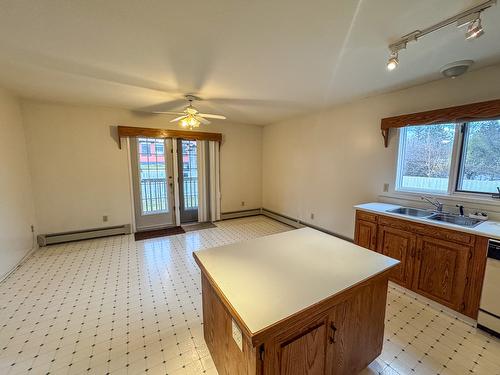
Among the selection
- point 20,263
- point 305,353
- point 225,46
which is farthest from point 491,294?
point 20,263

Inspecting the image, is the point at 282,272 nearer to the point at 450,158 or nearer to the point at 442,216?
the point at 442,216

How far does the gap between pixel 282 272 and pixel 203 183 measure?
12.9 feet

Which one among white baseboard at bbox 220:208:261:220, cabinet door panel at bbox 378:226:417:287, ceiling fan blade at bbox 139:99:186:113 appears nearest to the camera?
cabinet door panel at bbox 378:226:417:287

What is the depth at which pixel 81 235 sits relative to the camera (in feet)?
12.6

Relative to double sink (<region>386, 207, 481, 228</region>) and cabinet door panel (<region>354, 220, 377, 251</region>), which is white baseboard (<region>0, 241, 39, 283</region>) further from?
double sink (<region>386, 207, 481, 228</region>)

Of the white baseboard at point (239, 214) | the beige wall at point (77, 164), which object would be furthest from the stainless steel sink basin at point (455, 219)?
the beige wall at point (77, 164)

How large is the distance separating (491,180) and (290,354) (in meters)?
2.70

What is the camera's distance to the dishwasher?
173cm

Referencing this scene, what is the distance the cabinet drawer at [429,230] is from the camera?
74.6 inches

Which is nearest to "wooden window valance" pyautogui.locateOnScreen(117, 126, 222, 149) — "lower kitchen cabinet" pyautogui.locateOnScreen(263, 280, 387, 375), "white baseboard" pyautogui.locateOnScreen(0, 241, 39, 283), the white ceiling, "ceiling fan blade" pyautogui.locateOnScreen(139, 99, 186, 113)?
A: "ceiling fan blade" pyautogui.locateOnScreen(139, 99, 186, 113)

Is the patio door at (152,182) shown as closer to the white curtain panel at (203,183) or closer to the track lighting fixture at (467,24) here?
the white curtain panel at (203,183)

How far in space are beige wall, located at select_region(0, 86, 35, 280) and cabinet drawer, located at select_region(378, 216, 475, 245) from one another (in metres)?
4.64

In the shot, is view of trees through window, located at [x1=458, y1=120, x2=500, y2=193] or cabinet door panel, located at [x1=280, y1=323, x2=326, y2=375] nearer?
cabinet door panel, located at [x1=280, y1=323, x2=326, y2=375]

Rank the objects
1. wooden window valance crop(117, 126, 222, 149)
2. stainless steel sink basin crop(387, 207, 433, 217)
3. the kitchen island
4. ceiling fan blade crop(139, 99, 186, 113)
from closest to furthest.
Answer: the kitchen island, stainless steel sink basin crop(387, 207, 433, 217), ceiling fan blade crop(139, 99, 186, 113), wooden window valance crop(117, 126, 222, 149)
